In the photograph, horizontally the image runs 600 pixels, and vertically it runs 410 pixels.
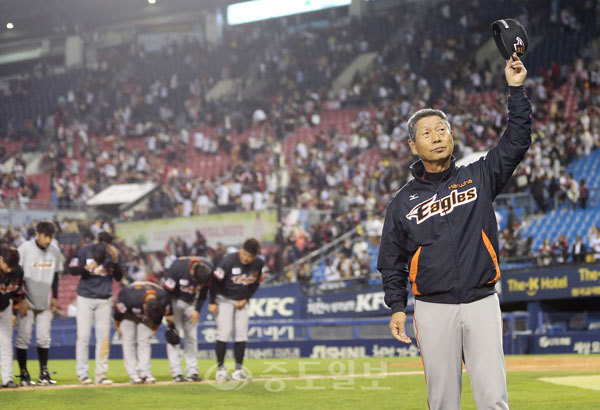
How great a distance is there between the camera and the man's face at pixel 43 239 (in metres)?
11.7

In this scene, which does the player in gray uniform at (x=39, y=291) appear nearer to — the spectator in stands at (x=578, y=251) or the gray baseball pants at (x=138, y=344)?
the gray baseball pants at (x=138, y=344)

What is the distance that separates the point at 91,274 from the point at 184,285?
1.29 m

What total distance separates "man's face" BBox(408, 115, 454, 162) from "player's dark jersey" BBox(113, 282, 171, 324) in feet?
25.3

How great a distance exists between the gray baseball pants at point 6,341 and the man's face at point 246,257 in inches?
126

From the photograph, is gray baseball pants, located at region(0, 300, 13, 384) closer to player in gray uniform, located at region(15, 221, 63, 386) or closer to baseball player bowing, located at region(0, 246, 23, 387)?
baseball player bowing, located at region(0, 246, 23, 387)

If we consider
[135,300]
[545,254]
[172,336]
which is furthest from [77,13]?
[172,336]

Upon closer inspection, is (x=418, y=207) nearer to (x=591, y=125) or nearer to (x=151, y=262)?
(x=591, y=125)

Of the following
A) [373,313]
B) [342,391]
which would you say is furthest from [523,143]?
[373,313]

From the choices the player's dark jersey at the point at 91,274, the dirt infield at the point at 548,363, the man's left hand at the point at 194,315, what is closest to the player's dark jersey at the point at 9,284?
the player's dark jersey at the point at 91,274

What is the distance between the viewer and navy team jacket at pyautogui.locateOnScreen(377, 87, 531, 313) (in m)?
4.70

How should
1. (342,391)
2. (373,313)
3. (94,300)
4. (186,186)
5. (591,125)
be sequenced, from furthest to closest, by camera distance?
(186,186) < (591,125) < (373,313) < (94,300) < (342,391)

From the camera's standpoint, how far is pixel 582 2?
110ft

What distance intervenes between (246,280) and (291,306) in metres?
11.9

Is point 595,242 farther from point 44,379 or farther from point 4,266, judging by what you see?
point 4,266
